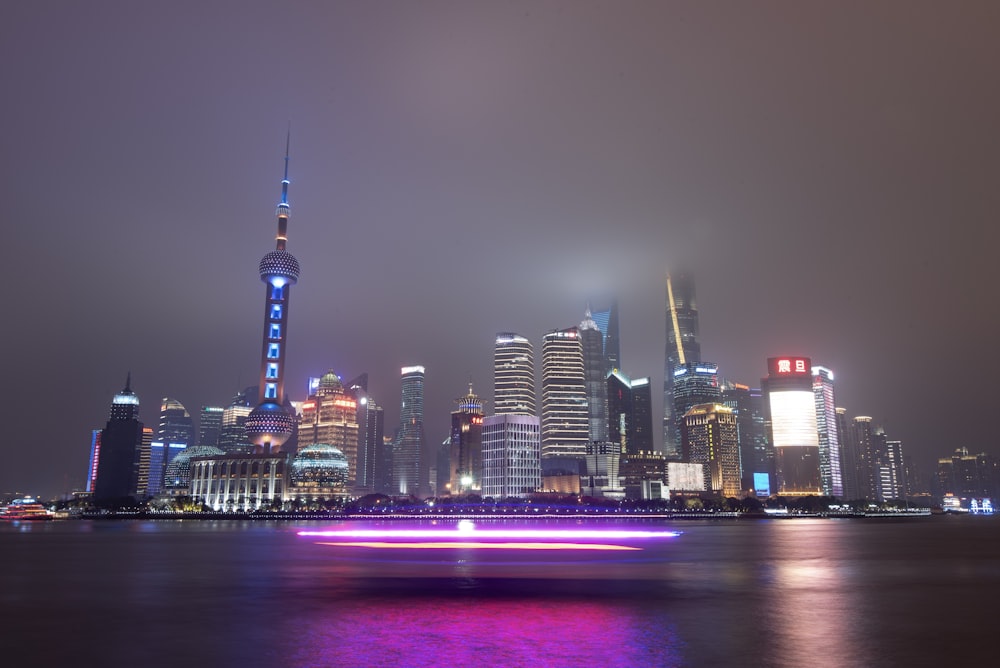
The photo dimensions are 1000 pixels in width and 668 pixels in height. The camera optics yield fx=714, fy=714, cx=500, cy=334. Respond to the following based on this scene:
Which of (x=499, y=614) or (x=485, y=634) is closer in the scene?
(x=485, y=634)

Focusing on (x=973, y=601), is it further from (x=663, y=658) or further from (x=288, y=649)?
(x=288, y=649)

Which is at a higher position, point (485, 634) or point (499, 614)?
point (485, 634)

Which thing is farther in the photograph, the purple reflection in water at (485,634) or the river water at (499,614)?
the river water at (499,614)

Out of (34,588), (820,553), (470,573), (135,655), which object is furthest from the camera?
(820,553)

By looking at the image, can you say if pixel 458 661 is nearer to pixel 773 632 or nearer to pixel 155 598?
pixel 773 632

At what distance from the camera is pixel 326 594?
3275cm

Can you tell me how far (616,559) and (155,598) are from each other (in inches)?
1373

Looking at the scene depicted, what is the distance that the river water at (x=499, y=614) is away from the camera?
1948 centimetres

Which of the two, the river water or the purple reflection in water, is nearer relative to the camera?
the purple reflection in water

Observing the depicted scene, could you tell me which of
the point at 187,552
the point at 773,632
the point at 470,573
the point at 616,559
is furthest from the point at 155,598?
the point at 187,552

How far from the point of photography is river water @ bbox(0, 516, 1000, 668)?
1948cm

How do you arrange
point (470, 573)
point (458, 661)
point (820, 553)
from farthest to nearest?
point (820, 553), point (470, 573), point (458, 661)

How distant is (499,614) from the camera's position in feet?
86.8

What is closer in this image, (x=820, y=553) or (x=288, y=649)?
(x=288, y=649)
